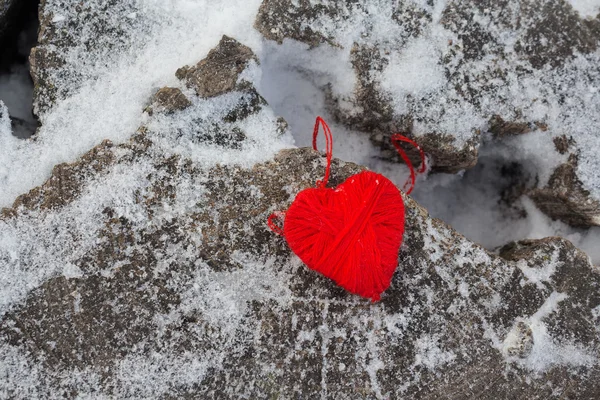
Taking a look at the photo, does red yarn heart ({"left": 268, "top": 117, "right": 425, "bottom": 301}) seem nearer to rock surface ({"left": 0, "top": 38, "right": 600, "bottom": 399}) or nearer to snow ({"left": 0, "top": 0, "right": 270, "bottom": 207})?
rock surface ({"left": 0, "top": 38, "right": 600, "bottom": 399})

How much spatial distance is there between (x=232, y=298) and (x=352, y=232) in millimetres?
420

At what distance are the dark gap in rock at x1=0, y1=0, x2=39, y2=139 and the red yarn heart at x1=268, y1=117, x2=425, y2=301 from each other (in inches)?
43.7

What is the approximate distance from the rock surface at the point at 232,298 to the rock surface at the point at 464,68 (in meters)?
0.27

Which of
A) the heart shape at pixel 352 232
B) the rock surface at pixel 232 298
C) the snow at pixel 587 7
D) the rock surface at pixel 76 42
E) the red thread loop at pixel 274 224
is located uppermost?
the snow at pixel 587 7

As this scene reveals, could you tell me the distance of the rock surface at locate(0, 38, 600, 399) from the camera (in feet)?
4.44

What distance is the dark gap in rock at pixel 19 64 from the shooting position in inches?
68.4

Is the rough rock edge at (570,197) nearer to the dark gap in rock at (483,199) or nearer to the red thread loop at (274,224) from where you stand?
the dark gap in rock at (483,199)

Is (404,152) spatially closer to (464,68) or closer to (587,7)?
(464,68)

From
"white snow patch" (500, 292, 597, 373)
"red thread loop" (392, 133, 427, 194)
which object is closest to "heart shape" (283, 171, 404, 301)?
"red thread loop" (392, 133, 427, 194)

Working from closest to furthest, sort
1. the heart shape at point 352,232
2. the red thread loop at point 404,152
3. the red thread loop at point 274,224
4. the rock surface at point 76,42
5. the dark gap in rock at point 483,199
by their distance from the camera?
the heart shape at point 352,232, the red thread loop at point 274,224, the rock surface at point 76,42, the red thread loop at point 404,152, the dark gap in rock at point 483,199

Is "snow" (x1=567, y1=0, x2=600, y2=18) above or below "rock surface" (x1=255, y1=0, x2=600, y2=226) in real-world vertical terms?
above

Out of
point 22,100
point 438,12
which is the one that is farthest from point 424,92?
point 22,100

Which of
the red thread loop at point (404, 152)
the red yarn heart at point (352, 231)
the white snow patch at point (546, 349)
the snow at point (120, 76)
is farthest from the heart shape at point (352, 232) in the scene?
the snow at point (120, 76)

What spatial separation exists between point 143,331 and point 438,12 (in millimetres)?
1450
